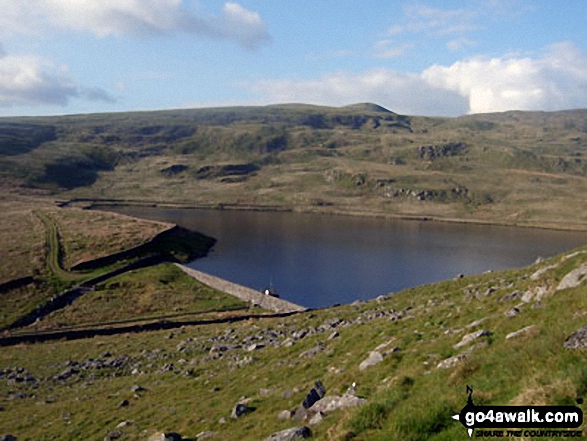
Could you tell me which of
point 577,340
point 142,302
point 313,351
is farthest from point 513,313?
point 142,302

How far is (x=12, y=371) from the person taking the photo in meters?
40.4

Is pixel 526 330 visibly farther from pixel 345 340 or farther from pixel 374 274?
pixel 374 274

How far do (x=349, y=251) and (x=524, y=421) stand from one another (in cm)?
12173

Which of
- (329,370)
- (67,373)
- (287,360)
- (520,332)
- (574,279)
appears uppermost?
(574,279)

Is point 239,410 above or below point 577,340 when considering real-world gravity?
below

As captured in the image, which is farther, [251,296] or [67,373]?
[251,296]

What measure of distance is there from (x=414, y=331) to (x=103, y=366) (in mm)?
28942

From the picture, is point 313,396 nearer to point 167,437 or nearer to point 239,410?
point 239,410

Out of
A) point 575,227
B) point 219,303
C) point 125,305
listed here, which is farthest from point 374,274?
point 575,227

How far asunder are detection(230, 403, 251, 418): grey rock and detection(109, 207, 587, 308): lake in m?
60.2

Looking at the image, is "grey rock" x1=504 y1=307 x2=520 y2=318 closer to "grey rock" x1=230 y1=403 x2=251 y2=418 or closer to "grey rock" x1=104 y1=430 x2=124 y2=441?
"grey rock" x1=230 y1=403 x2=251 y2=418

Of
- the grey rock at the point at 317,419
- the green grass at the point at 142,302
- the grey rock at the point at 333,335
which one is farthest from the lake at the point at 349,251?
the grey rock at the point at 317,419

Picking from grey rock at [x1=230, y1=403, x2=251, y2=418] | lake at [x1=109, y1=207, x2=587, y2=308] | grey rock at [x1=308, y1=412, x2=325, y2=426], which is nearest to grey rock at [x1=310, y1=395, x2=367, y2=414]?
grey rock at [x1=308, y1=412, x2=325, y2=426]

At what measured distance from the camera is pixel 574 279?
21.7 meters
